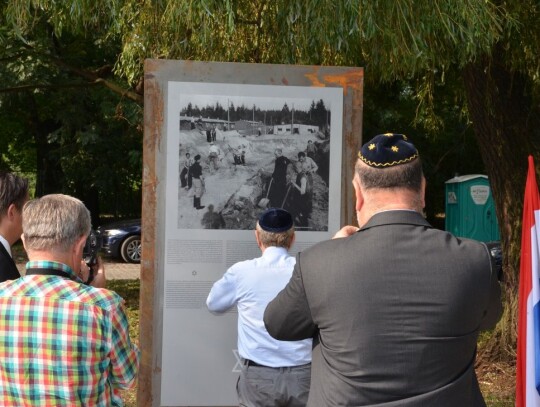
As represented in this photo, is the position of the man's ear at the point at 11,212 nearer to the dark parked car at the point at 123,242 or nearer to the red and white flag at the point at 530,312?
the red and white flag at the point at 530,312

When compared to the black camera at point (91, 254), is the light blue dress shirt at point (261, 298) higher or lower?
lower

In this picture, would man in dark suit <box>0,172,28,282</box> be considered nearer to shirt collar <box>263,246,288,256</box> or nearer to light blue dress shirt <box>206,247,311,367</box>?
light blue dress shirt <box>206,247,311,367</box>

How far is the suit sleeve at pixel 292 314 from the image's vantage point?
258cm

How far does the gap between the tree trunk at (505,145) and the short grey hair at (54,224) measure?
677 cm

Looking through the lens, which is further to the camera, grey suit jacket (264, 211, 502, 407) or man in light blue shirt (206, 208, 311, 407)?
man in light blue shirt (206, 208, 311, 407)

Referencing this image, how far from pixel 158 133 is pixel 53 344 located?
253 centimetres

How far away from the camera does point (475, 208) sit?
23.2m

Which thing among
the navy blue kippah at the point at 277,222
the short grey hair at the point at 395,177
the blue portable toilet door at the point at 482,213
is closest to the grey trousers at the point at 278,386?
the navy blue kippah at the point at 277,222

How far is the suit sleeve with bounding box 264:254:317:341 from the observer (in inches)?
101

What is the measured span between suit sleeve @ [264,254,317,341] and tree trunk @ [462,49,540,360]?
22.3ft

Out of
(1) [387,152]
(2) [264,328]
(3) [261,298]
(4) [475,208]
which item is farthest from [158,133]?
(4) [475,208]

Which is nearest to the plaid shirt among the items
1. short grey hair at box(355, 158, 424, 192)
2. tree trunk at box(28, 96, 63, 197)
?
short grey hair at box(355, 158, 424, 192)

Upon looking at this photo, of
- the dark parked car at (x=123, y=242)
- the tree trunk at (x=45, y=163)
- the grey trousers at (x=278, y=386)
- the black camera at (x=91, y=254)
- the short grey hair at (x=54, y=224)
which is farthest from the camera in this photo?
the tree trunk at (x=45, y=163)

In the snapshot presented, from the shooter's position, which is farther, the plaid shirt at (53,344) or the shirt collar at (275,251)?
the shirt collar at (275,251)
